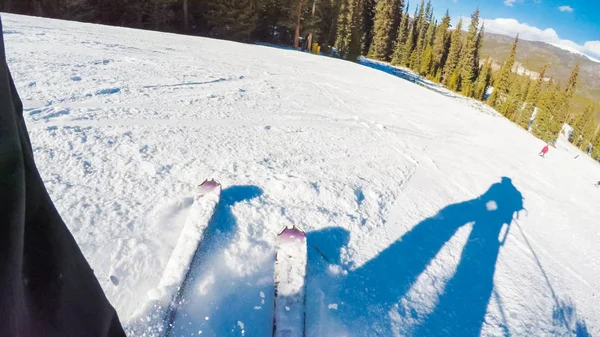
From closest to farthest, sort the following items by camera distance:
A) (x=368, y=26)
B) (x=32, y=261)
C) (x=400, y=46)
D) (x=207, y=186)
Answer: (x=32, y=261), (x=207, y=186), (x=400, y=46), (x=368, y=26)

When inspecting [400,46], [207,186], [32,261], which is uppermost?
[400,46]

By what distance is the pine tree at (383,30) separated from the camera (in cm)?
5209

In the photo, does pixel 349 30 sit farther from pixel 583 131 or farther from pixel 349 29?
pixel 583 131

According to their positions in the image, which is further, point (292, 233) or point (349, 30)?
point (349, 30)

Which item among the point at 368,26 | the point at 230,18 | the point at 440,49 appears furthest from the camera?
the point at 440,49

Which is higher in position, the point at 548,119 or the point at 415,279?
the point at 415,279

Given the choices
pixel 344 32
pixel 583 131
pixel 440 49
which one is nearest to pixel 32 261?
pixel 344 32

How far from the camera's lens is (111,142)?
4574mm

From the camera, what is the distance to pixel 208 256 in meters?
3.00

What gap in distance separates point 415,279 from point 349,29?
4559 centimetres

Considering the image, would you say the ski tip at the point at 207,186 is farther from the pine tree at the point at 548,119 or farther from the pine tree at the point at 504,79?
the pine tree at the point at 504,79

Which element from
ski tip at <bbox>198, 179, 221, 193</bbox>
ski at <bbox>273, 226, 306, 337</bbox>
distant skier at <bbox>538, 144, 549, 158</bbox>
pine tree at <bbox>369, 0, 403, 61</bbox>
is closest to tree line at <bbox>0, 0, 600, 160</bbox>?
pine tree at <bbox>369, 0, 403, 61</bbox>

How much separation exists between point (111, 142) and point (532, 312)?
5854 millimetres

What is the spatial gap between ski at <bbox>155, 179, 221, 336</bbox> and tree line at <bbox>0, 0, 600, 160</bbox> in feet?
84.8
